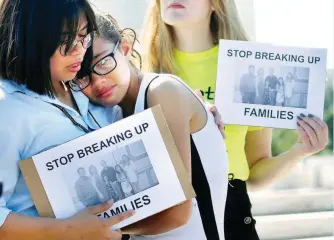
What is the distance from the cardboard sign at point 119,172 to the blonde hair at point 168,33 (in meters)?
0.74

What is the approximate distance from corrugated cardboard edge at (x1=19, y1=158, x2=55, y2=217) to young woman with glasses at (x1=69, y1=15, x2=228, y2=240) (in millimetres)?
193

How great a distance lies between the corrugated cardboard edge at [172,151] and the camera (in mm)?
1359

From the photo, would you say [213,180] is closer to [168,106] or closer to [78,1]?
[168,106]

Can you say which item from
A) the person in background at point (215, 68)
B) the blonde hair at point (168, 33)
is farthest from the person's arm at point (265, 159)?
the blonde hair at point (168, 33)

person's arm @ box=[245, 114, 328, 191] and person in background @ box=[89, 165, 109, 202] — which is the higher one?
person in background @ box=[89, 165, 109, 202]

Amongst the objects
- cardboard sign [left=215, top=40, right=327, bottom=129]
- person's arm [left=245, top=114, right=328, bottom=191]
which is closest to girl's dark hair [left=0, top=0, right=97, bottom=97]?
cardboard sign [left=215, top=40, right=327, bottom=129]

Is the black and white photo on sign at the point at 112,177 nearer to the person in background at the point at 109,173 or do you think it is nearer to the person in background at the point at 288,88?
the person in background at the point at 109,173

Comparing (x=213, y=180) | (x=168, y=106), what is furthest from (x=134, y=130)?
(x=213, y=180)

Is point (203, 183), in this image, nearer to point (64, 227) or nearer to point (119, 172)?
point (119, 172)

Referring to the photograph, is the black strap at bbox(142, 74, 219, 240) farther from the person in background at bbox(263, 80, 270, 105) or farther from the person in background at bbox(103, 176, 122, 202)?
the person in background at bbox(263, 80, 270, 105)

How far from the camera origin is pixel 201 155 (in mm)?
1507

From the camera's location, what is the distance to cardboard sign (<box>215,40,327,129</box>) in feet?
6.30

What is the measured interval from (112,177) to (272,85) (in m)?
0.75

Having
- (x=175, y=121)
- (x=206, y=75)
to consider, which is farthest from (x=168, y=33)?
(x=175, y=121)
